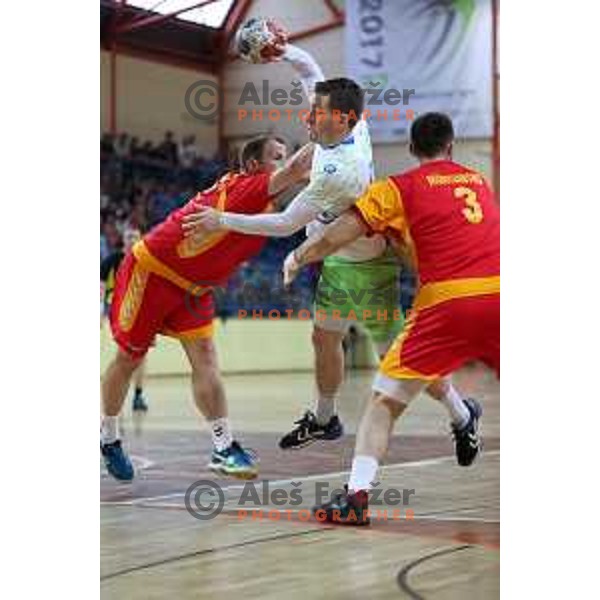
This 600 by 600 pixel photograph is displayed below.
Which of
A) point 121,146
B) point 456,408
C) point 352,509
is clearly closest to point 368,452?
point 352,509

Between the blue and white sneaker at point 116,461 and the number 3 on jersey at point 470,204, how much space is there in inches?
71.8

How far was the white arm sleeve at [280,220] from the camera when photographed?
4.02 meters

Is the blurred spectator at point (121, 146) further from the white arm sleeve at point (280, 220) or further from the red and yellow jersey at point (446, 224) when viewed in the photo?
the red and yellow jersey at point (446, 224)

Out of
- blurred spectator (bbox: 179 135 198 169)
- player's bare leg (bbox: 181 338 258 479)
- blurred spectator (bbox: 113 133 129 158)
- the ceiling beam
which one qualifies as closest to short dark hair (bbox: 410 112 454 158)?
player's bare leg (bbox: 181 338 258 479)

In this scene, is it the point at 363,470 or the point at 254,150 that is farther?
the point at 254,150

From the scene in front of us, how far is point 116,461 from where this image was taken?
4.83 m

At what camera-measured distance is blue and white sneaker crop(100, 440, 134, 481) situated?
4.82 metres

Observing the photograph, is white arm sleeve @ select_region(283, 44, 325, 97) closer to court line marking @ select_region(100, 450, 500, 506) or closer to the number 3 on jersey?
the number 3 on jersey

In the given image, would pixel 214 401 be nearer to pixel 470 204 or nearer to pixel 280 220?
pixel 280 220

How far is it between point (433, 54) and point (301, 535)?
13.8m

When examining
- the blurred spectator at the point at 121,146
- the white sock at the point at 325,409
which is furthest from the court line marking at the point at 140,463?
the blurred spectator at the point at 121,146

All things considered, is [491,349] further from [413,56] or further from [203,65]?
[203,65]
